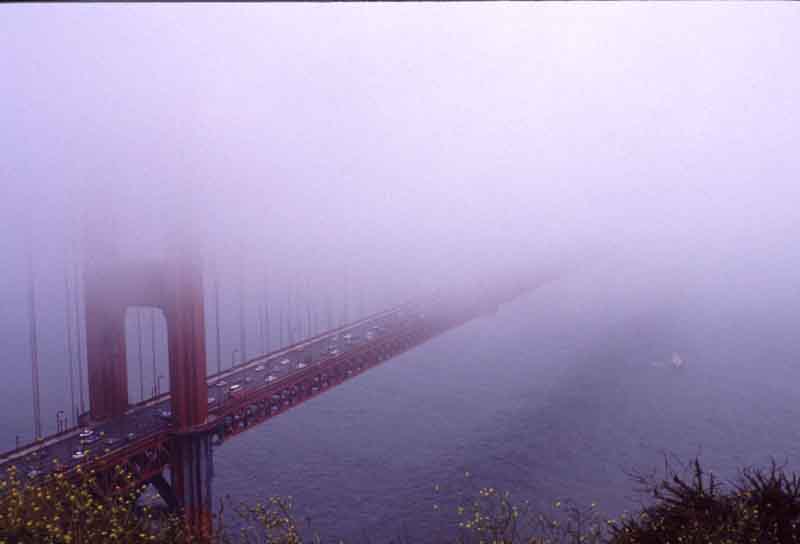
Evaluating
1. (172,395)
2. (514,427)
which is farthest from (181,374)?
(514,427)

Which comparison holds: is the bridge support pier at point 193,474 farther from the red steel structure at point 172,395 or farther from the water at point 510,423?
the water at point 510,423

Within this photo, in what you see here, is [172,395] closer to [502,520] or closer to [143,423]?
[143,423]

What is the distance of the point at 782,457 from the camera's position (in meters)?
20.6

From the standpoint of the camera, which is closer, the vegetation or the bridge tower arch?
the vegetation

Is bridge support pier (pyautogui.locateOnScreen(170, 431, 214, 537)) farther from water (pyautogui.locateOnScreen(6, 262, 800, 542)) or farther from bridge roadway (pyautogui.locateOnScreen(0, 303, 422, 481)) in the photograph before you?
water (pyautogui.locateOnScreen(6, 262, 800, 542))

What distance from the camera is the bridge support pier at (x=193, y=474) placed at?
43.6 feet

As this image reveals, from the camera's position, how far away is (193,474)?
13.4m

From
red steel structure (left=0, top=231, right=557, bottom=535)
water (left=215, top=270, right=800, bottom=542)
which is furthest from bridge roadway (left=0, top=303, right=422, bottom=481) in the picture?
water (left=215, top=270, right=800, bottom=542)

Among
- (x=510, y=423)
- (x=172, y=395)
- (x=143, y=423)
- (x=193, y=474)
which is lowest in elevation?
(x=510, y=423)

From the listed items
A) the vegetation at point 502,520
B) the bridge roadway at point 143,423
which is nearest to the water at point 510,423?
the bridge roadway at point 143,423

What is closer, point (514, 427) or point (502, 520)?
point (502, 520)

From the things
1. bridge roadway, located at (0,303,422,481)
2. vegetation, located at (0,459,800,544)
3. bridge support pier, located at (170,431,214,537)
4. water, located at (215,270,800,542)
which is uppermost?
vegetation, located at (0,459,800,544)

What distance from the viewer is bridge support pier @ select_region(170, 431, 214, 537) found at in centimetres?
1329

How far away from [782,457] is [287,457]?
1686cm
